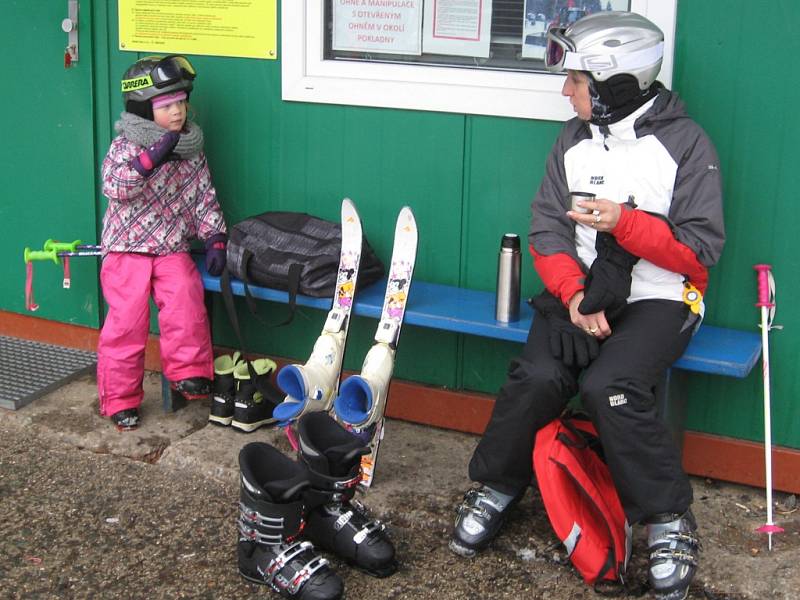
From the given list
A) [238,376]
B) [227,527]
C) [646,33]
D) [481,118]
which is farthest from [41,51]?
[646,33]

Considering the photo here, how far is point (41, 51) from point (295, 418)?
220 cm

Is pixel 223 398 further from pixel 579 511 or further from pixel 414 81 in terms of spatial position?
pixel 579 511

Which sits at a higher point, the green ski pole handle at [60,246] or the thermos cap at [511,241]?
the thermos cap at [511,241]

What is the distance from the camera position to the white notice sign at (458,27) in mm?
4199

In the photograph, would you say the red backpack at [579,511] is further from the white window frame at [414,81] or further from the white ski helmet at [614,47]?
the white window frame at [414,81]

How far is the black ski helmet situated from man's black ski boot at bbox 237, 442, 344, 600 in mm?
1584

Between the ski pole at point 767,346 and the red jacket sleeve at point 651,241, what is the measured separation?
0.32 meters

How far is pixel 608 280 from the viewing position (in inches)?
141

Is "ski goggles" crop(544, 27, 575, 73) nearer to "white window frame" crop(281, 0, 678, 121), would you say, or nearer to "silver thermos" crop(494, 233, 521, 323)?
"white window frame" crop(281, 0, 678, 121)

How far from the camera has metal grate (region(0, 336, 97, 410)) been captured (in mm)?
4789

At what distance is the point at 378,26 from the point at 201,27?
2.56 ft

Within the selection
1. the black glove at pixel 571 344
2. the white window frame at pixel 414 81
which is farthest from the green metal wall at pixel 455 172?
the black glove at pixel 571 344

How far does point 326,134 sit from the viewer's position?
4520 mm

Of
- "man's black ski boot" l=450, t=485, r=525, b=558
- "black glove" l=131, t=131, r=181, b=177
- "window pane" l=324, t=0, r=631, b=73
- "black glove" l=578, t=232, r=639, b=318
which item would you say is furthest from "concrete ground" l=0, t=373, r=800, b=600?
"window pane" l=324, t=0, r=631, b=73
